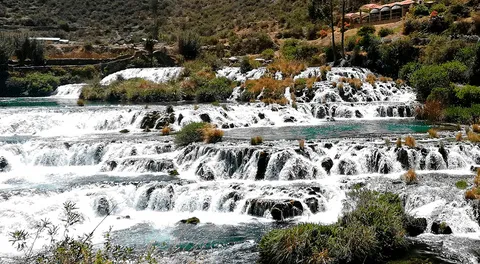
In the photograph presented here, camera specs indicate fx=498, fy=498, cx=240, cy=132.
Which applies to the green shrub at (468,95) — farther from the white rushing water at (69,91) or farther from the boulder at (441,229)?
the white rushing water at (69,91)

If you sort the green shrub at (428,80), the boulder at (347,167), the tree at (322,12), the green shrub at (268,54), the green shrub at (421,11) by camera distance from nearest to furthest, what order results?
the boulder at (347,167) → the green shrub at (428,80) → the tree at (322,12) → the green shrub at (268,54) → the green shrub at (421,11)

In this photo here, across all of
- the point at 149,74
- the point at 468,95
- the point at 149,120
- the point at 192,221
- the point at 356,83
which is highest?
the point at 149,74

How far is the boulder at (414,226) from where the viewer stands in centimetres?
1434

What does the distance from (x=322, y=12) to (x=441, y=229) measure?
38.7 meters

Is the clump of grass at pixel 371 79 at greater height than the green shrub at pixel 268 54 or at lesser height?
lesser

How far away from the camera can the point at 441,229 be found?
14.7m

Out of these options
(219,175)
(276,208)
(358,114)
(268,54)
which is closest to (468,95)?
(358,114)

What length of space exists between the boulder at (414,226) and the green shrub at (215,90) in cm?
2587

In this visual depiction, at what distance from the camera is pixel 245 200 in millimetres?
17547

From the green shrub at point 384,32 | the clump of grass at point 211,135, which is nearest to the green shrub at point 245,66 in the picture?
the green shrub at point 384,32

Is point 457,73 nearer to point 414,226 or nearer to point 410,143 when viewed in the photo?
point 410,143

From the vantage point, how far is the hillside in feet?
222

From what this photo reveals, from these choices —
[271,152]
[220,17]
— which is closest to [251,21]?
[220,17]

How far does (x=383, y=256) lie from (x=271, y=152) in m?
8.92
